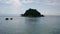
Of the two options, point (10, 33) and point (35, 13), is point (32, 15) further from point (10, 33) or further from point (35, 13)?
point (10, 33)

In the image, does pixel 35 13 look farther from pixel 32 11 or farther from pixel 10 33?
pixel 10 33

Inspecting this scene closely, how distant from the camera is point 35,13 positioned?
15400 cm

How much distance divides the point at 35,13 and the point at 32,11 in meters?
5.18

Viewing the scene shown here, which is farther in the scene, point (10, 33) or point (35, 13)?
point (35, 13)

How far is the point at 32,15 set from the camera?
15788 centimetres

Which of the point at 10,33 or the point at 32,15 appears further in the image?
the point at 32,15

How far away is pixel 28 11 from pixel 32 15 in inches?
309

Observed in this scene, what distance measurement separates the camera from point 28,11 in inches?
5999

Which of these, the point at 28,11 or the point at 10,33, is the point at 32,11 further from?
the point at 10,33

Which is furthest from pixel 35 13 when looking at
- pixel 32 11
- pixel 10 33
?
pixel 10 33

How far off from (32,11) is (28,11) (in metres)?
4.45

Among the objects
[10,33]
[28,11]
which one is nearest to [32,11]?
[28,11]

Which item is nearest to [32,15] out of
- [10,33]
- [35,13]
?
[35,13]

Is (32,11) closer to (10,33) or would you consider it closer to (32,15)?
(32,15)
